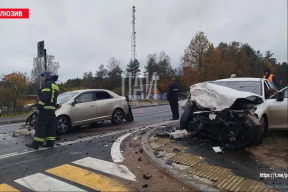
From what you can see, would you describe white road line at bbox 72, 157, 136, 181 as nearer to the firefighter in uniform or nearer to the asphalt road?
the asphalt road

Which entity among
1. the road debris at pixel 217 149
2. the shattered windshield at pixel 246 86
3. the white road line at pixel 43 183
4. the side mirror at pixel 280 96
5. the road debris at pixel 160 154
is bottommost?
the white road line at pixel 43 183

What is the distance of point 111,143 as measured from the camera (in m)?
6.01

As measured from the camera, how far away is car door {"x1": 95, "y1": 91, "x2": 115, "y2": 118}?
8.73 m

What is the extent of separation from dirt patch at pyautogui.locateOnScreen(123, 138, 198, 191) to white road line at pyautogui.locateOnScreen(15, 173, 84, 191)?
3.30 ft

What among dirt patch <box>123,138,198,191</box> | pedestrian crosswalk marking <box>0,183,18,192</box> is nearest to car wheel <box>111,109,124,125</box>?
dirt patch <box>123,138,198,191</box>

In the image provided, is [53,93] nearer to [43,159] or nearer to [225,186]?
[43,159]

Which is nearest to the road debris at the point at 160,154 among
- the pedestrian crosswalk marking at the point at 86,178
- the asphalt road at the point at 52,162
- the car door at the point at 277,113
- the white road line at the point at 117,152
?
the white road line at the point at 117,152

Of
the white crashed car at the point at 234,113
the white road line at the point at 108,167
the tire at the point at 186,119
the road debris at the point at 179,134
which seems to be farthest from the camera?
the tire at the point at 186,119

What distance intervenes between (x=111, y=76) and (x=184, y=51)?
21779 millimetres

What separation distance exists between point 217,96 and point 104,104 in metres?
5.21

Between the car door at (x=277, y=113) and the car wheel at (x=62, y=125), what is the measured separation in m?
6.26

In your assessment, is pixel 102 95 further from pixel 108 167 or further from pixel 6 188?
pixel 6 188

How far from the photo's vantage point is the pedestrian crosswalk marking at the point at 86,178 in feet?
10.8

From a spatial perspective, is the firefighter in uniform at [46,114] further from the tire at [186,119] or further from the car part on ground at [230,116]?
the car part on ground at [230,116]
